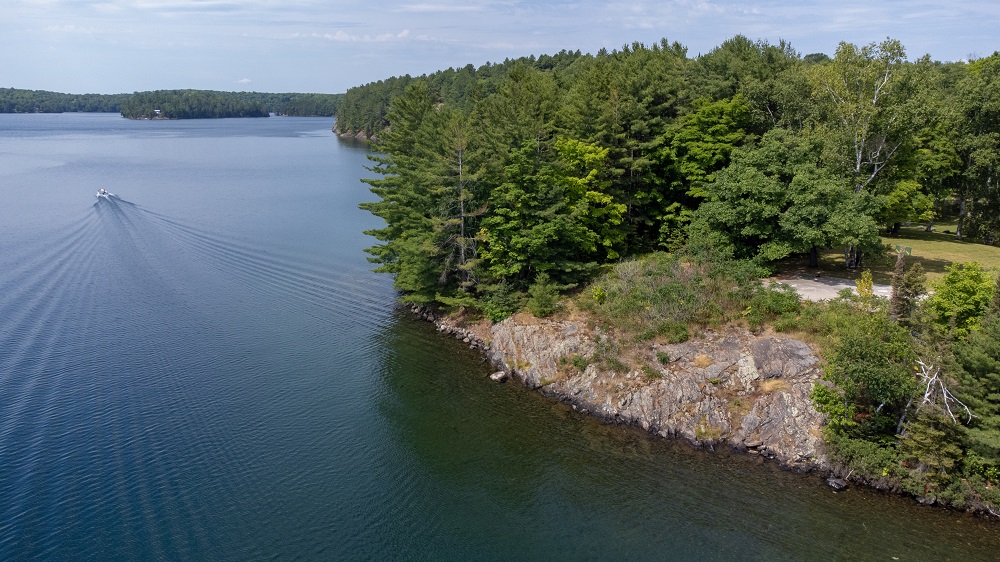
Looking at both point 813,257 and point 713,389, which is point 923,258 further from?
point 713,389

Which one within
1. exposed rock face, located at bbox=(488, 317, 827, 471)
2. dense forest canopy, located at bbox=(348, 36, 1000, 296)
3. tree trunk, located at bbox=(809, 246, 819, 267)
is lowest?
exposed rock face, located at bbox=(488, 317, 827, 471)

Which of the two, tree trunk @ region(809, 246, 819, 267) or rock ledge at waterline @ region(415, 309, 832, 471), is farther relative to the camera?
tree trunk @ region(809, 246, 819, 267)

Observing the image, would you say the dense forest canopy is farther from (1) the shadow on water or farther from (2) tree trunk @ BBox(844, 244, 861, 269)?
(1) the shadow on water

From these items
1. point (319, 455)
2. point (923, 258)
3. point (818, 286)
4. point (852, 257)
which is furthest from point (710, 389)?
point (923, 258)

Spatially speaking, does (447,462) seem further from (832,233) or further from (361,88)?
(361,88)

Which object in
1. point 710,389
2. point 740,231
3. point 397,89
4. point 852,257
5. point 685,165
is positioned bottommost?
point 710,389

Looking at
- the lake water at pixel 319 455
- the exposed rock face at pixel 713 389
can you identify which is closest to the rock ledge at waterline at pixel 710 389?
the exposed rock face at pixel 713 389

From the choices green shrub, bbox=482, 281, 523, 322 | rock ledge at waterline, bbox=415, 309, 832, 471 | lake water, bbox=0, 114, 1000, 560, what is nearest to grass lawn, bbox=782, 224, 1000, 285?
rock ledge at waterline, bbox=415, 309, 832, 471
